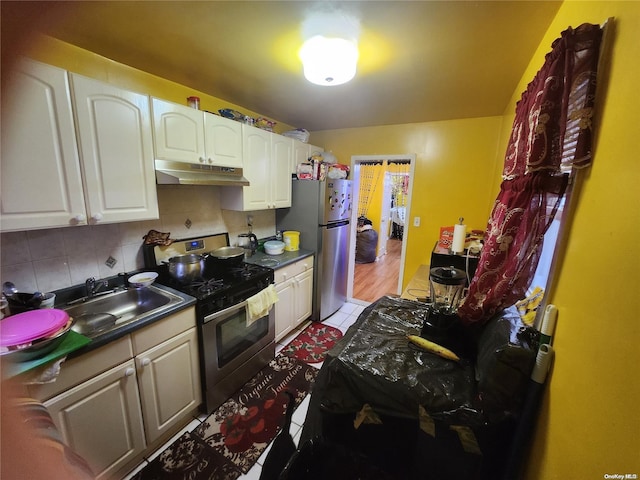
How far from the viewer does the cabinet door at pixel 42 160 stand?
3.43ft

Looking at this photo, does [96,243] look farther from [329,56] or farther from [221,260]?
[329,56]

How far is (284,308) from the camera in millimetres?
2402

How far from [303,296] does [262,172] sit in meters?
1.35

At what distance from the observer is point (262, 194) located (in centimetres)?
230

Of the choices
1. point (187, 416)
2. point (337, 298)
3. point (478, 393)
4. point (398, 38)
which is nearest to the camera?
point (478, 393)

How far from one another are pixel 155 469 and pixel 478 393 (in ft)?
5.63

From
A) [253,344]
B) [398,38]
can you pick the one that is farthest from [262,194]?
[398,38]

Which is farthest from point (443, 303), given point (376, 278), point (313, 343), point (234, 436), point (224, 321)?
point (376, 278)

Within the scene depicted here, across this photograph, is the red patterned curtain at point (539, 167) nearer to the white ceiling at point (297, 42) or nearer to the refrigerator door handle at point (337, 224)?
the white ceiling at point (297, 42)

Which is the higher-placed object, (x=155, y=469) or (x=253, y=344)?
(x=253, y=344)

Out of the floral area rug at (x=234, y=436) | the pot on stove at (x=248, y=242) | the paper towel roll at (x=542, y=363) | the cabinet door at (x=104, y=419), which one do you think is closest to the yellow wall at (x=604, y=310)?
the paper towel roll at (x=542, y=363)

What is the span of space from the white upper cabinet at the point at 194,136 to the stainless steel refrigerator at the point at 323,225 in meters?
0.83

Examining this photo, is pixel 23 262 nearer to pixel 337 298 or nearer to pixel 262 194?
pixel 262 194

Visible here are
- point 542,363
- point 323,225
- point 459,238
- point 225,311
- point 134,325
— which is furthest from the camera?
point 323,225
